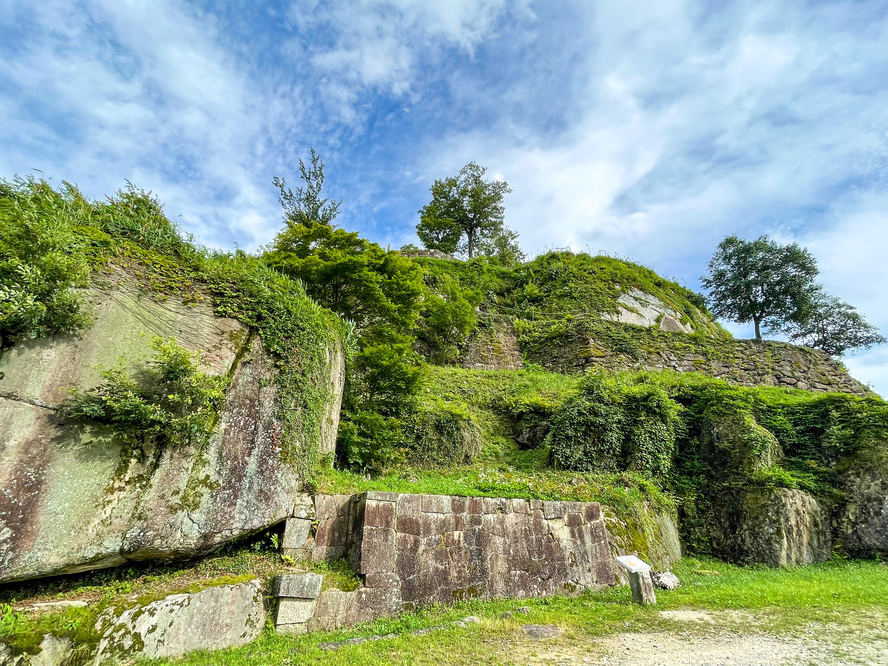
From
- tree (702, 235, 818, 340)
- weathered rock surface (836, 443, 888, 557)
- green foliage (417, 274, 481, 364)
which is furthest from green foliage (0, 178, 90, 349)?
tree (702, 235, 818, 340)

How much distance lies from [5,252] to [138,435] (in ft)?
7.76

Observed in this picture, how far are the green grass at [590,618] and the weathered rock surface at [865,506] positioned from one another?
2.85 ft

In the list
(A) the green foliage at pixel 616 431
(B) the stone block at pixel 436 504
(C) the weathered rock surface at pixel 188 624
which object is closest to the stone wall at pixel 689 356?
(A) the green foliage at pixel 616 431

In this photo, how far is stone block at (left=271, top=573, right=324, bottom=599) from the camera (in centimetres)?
500

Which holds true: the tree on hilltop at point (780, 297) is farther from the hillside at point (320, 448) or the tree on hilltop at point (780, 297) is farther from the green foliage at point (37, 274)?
the green foliage at point (37, 274)

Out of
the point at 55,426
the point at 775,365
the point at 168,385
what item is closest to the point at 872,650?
the point at 168,385

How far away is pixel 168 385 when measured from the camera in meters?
4.96

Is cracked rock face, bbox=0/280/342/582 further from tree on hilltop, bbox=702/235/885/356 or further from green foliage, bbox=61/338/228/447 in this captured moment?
tree on hilltop, bbox=702/235/885/356

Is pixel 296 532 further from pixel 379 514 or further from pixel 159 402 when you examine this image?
pixel 159 402

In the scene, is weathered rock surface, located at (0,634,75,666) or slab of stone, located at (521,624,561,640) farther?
slab of stone, located at (521,624,561,640)

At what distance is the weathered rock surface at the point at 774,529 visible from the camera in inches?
325

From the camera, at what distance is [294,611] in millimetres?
4980

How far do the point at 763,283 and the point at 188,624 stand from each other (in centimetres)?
2875

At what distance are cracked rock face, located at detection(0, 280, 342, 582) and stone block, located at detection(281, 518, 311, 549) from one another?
18cm
